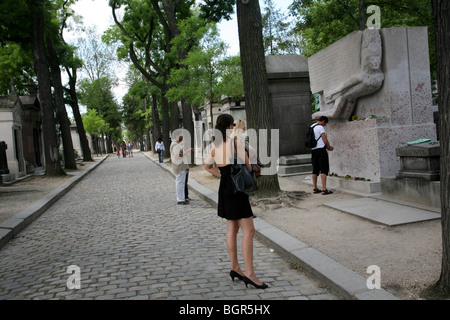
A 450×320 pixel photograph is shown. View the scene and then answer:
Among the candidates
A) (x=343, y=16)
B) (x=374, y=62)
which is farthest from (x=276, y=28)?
(x=374, y=62)

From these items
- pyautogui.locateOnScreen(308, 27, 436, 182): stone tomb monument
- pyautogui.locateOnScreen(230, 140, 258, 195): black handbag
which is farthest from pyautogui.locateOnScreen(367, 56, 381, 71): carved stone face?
pyautogui.locateOnScreen(230, 140, 258, 195): black handbag

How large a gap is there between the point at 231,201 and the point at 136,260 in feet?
6.33

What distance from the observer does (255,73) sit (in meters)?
8.94

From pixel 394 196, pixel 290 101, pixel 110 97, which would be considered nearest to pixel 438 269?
pixel 394 196

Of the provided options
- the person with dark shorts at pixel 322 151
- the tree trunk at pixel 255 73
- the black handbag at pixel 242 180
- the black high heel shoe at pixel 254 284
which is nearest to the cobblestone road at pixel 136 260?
the black high heel shoe at pixel 254 284

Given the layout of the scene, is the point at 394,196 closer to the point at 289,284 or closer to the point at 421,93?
the point at 421,93

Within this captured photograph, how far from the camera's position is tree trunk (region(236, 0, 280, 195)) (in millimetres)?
8883

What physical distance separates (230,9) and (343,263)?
19.4 meters

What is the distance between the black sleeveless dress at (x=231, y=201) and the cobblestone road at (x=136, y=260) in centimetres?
77

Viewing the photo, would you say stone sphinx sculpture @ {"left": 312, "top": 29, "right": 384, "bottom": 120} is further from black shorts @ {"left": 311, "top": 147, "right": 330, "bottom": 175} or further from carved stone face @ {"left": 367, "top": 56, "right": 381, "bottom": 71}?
black shorts @ {"left": 311, "top": 147, "right": 330, "bottom": 175}

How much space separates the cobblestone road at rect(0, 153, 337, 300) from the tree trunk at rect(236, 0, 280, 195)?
1491 mm

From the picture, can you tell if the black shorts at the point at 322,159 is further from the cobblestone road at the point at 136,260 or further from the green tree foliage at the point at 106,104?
the green tree foliage at the point at 106,104

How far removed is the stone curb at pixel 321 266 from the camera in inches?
143

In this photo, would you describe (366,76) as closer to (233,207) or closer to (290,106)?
(233,207)
